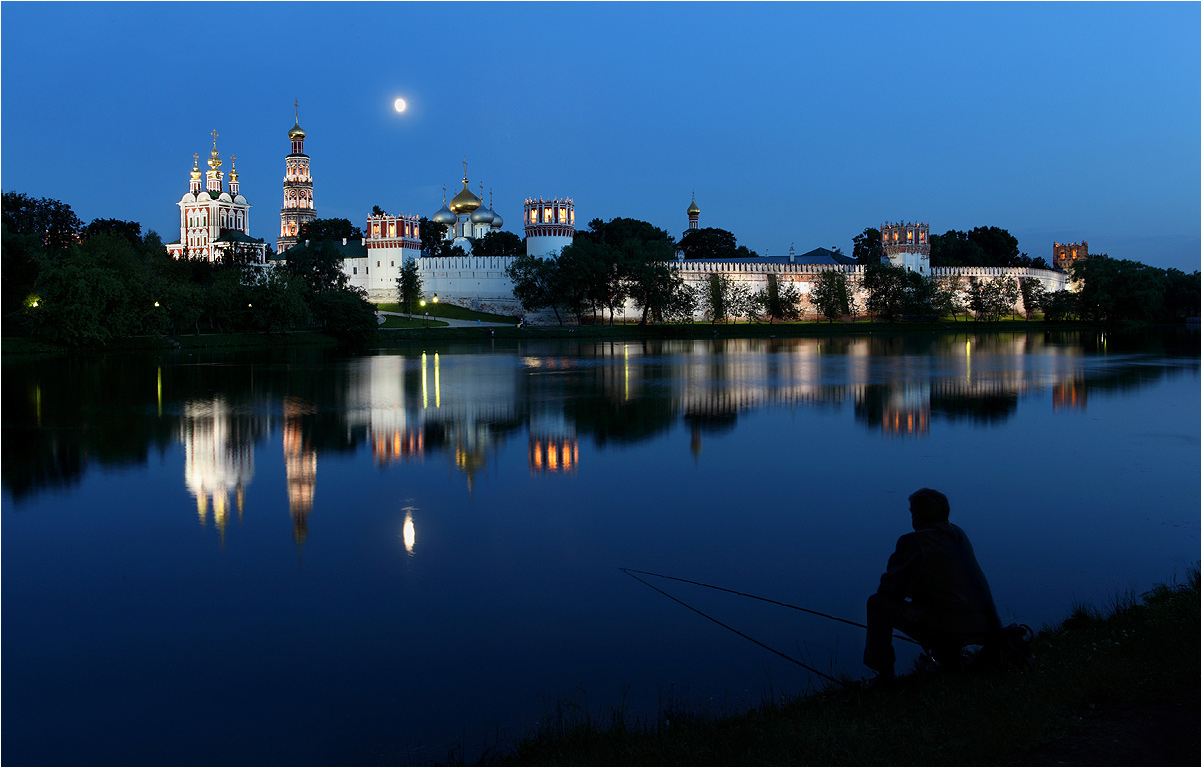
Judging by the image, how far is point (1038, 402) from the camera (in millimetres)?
18844

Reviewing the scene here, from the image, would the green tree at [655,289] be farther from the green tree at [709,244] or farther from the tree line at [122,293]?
the green tree at [709,244]

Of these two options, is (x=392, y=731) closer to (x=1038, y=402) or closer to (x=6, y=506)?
(x=6, y=506)

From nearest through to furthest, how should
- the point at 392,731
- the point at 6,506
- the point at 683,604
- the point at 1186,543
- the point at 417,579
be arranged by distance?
the point at 392,731
the point at 683,604
the point at 417,579
the point at 1186,543
the point at 6,506

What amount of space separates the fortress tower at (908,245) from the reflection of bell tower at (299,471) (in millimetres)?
71970

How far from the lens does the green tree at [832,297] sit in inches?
2761

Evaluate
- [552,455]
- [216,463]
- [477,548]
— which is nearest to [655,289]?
[552,455]

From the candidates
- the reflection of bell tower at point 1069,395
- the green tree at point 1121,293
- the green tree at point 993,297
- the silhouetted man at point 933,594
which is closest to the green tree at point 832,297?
the green tree at point 993,297

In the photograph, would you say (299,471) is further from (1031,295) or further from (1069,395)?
(1031,295)

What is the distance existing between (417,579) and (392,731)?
8.10ft

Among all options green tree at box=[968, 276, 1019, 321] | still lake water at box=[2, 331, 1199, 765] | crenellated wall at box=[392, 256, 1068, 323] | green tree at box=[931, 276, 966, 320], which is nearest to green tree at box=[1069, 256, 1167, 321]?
green tree at box=[968, 276, 1019, 321]

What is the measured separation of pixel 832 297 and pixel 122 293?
49841 millimetres

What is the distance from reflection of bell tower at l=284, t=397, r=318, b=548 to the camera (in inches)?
359

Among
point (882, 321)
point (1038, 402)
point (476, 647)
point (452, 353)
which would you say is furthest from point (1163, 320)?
point (476, 647)

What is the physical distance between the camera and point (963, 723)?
3879 mm
